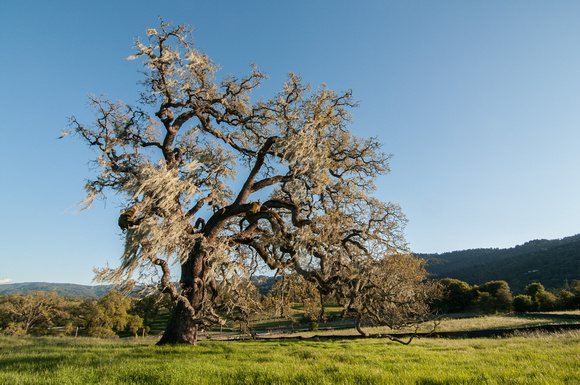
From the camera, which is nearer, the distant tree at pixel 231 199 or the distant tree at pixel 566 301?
the distant tree at pixel 231 199

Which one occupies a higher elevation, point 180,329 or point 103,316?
point 180,329

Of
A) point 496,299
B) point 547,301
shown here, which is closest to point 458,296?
point 496,299

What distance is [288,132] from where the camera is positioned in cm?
1162

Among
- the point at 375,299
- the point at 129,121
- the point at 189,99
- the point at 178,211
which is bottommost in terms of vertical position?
the point at 375,299

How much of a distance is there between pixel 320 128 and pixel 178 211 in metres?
6.57

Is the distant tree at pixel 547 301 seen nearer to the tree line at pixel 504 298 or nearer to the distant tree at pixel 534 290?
the tree line at pixel 504 298

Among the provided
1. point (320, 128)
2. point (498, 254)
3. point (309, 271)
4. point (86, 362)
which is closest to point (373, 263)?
point (309, 271)

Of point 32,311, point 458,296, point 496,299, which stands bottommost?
point 458,296

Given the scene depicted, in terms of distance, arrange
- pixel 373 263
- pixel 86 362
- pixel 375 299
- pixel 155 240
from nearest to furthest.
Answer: pixel 86 362 < pixel 155 240 < pixel 375 299 < pixel 373 263

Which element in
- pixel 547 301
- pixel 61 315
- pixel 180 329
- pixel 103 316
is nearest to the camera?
pixel 180 329

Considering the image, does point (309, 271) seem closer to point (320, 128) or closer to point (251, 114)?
point (320, 128)

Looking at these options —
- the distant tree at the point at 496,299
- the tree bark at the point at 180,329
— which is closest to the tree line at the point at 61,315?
the tree bark at the point at 180,329

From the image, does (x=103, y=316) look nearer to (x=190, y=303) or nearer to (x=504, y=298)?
(x=190, y=303)

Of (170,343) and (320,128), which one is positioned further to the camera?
(320,128)
